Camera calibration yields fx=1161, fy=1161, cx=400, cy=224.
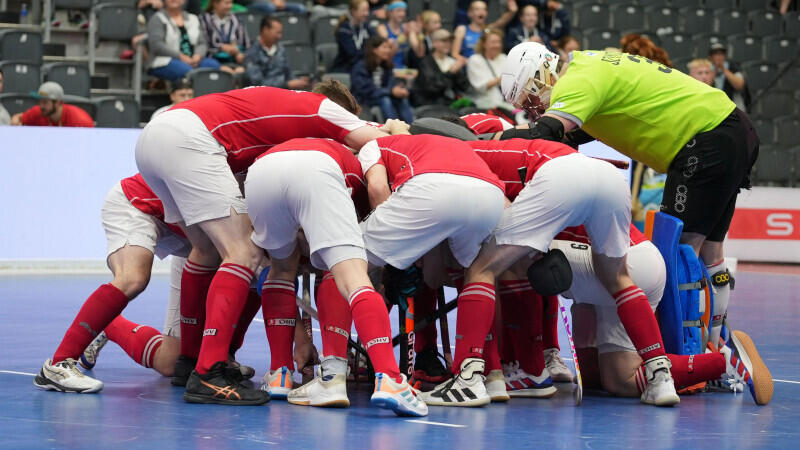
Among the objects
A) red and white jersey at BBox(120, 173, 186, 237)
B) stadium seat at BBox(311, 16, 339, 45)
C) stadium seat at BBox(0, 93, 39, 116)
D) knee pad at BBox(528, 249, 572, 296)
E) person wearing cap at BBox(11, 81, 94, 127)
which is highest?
stadium seat at BBox(311, 16, 339, 45)

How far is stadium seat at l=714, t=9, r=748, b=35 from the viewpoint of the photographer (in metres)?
18.9

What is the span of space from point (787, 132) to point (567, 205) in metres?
13.1

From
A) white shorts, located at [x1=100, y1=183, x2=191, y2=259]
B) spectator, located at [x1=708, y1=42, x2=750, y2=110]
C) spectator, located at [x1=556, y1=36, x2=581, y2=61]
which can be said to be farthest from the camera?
spectator, located at [x1=708, y1=42, x2=750, y2=110]

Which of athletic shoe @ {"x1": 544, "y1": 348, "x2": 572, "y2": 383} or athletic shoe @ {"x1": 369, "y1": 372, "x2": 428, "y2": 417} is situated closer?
athletic shoe @ {"x1": 369, "y1": 372, "x2": 428, "y2": 417}

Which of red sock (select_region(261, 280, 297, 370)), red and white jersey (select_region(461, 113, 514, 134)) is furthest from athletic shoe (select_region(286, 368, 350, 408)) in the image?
red and white jersey (select_region(461, 113, 514, 134))

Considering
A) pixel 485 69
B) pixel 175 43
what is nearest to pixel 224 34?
pixel 175 43

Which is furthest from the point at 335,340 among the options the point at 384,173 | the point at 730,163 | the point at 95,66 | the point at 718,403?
the point at 95,66

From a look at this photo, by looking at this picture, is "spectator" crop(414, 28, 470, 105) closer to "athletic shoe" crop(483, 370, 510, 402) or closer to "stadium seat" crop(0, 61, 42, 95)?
"stadium seat" crop(0, 61, 42, 95)

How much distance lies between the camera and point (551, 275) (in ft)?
16.2

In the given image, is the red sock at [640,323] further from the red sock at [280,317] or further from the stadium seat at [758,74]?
the stadium seat at [758,74]

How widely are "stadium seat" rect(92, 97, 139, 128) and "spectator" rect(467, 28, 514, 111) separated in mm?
3988

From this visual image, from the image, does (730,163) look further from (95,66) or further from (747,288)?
(95,66)

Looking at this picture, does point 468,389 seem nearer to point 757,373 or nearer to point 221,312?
point 221,312

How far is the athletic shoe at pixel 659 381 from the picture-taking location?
5.10 meters
